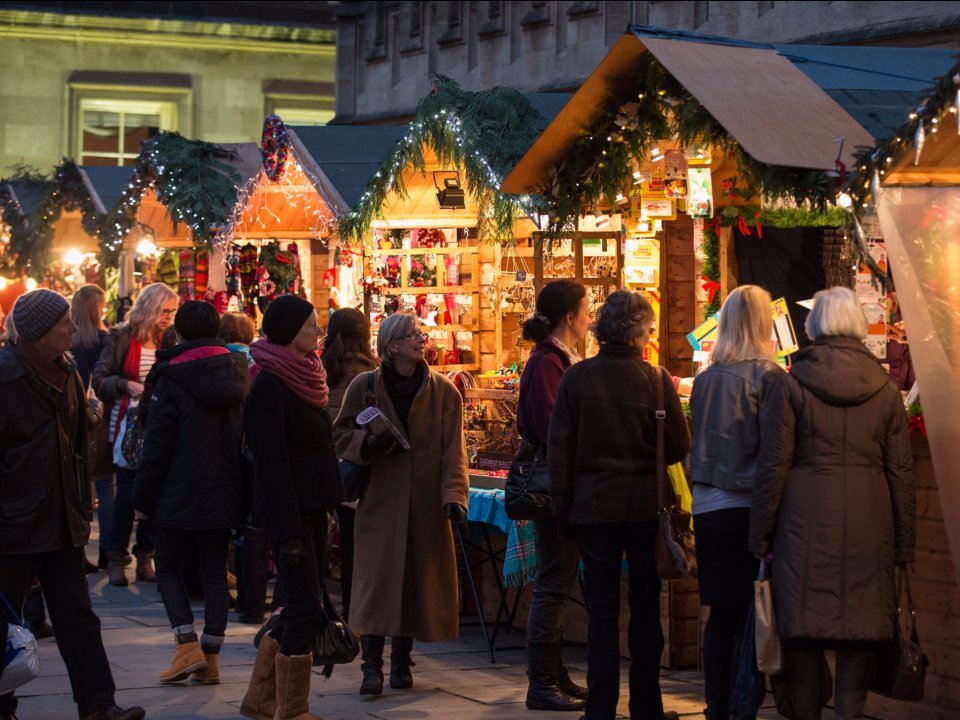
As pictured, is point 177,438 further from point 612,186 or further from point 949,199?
point 949,199

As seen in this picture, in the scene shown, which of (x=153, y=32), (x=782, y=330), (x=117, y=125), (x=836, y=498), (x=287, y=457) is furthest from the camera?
(x=117, y=125)

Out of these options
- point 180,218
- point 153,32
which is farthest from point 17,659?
point 153,32

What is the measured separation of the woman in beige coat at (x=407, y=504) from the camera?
316 inches

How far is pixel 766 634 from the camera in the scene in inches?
259

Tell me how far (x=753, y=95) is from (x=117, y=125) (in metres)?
30.4

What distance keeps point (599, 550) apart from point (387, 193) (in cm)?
476

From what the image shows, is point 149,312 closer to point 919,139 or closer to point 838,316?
point 838,316

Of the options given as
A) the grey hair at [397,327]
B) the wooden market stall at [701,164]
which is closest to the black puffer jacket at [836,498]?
the wooden market stall at [701,164]

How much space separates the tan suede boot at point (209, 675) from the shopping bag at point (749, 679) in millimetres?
2786

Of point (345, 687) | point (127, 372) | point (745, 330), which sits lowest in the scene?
point (345, 687)

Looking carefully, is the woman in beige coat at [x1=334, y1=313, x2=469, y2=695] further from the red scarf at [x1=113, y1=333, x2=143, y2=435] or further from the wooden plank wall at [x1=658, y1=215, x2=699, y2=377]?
the red scarf at [x1=113, y1=333, x2=143, y2=435]

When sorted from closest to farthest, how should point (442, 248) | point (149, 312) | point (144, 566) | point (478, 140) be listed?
point (478, 140), point (149, 312), point (144, 566), point (442, 248)

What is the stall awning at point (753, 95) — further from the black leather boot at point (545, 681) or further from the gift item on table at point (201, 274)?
the gift item on table at point (201, 274)

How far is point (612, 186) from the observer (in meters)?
9.41
